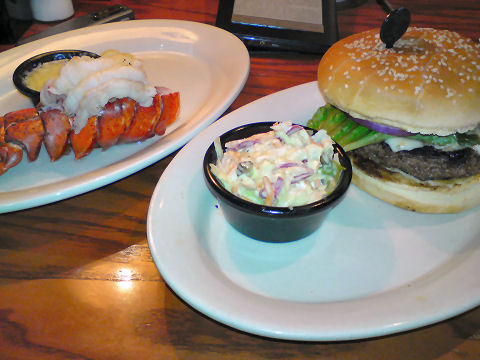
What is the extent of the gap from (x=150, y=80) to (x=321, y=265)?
1758 mm

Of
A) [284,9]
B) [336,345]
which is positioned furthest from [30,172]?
[284,9]

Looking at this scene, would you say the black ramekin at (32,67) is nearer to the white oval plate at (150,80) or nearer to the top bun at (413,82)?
the white oval plate at (150,80)

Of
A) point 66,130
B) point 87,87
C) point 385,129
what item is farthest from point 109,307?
point 385,129

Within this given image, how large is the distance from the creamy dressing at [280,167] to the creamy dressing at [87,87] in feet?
2.20

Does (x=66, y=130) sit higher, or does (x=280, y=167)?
(x=280, y=167)

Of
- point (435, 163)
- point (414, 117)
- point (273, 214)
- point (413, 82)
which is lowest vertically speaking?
point (435, 163)

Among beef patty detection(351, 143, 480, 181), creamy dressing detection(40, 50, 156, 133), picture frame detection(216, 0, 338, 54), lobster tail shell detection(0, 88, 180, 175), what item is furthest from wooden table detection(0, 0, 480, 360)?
picture frame detection(216, 0, 338, 54)

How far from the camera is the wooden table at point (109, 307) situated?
4.22 feet

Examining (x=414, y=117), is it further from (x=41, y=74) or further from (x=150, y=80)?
(x=41, y=74)

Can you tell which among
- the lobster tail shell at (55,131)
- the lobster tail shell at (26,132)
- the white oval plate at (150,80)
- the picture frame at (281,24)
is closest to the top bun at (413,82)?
the white oval plate at (150,80)

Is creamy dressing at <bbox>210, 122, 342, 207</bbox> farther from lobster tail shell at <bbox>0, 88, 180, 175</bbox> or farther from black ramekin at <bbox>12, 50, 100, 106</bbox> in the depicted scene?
black ramekin at <bbox>12, 50, 100, 106</bbox>

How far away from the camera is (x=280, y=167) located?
154 cm

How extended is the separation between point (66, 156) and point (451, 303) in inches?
71.9

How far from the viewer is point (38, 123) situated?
2.00m
